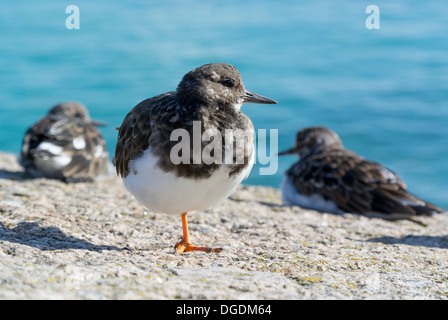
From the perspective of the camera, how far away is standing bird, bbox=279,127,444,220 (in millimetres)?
7223

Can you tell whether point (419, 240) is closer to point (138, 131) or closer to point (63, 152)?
point (138, 131)

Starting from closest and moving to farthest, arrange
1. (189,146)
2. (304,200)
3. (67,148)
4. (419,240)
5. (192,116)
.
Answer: (189,146)
(192,116)
(419,240)
(304,200)
(67,148)

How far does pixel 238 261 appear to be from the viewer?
13.0ft

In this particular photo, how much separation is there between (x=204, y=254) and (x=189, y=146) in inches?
34.7

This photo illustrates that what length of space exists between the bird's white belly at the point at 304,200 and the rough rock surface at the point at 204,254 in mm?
761

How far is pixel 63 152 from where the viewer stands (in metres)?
7.89

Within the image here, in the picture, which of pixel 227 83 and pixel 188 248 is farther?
pixel 188 248

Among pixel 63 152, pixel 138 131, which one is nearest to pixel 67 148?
pixel 63 152

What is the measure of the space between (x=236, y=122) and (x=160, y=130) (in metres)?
0.52

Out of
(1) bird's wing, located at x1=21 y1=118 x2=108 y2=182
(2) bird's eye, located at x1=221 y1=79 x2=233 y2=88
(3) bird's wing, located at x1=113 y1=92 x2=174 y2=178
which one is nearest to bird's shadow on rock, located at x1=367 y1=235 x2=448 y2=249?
(2) bird's eye, located at x1=221 y1=79 x2=233 y2=88
